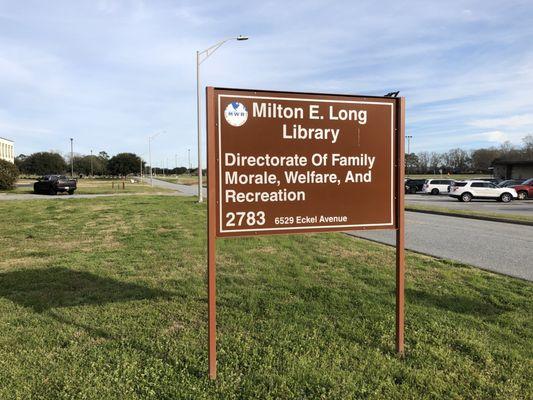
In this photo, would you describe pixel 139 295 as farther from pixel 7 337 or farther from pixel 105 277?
pixel 7 337

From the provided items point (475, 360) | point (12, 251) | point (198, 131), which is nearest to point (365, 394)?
point (475, 360)

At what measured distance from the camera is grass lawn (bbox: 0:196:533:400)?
3215 millimetres

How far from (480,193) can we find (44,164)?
98.2 meters

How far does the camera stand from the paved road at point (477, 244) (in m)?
7.85

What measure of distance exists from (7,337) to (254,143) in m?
2.79

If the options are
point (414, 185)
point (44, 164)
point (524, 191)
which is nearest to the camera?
point (524, 191)

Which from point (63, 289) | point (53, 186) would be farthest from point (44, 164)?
point (63, 289)

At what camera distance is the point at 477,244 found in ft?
33.9

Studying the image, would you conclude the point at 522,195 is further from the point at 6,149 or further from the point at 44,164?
the point at 6,149

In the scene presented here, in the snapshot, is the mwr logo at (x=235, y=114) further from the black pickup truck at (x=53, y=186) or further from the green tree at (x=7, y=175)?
the green tree at (x=7, y=175)

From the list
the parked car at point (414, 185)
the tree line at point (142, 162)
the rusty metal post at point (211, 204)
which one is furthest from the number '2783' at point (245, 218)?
the tree line at point (142, 162)

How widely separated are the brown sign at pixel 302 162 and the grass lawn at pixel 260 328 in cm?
109

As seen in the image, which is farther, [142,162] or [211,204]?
[142,162]

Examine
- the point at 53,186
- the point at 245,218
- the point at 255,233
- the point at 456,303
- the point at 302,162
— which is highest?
the point at 302,162
